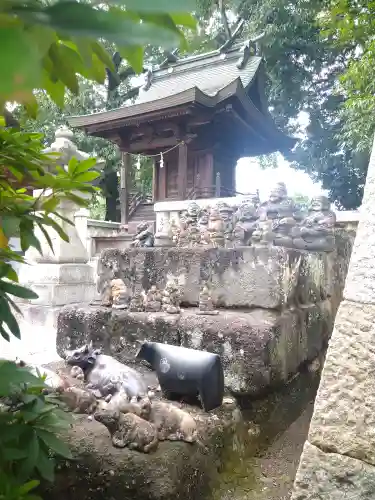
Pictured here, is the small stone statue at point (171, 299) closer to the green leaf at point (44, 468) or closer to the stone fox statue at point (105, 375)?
the stone fox statue at point (105, 375)

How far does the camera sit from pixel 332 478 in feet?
3.80

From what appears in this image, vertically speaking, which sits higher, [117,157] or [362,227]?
[117,157]

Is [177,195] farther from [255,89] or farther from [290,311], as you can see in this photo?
[290,311]

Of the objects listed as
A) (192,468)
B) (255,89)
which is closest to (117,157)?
(255,89)

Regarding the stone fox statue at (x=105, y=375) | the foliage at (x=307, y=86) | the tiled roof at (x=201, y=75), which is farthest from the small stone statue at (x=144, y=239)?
the foliage at (x=307, y=86)

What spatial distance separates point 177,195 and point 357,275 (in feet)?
30.5

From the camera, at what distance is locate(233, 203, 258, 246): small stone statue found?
253 centimetres

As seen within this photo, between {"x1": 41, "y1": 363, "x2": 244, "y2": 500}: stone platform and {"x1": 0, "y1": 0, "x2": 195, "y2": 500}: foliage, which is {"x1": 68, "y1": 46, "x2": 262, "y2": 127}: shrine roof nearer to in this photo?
{"x1": 41, "y1": 363, "x2": 244, "y2": 500}: stone platform

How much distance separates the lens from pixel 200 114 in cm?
855

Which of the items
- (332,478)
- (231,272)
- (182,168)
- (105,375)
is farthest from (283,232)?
(182,168)

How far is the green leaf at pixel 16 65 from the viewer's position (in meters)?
0.27

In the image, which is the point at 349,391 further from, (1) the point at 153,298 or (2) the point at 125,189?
(2) the point at 125,189

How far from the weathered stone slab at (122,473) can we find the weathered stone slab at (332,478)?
0.45 meters

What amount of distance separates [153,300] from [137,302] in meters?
0.11
